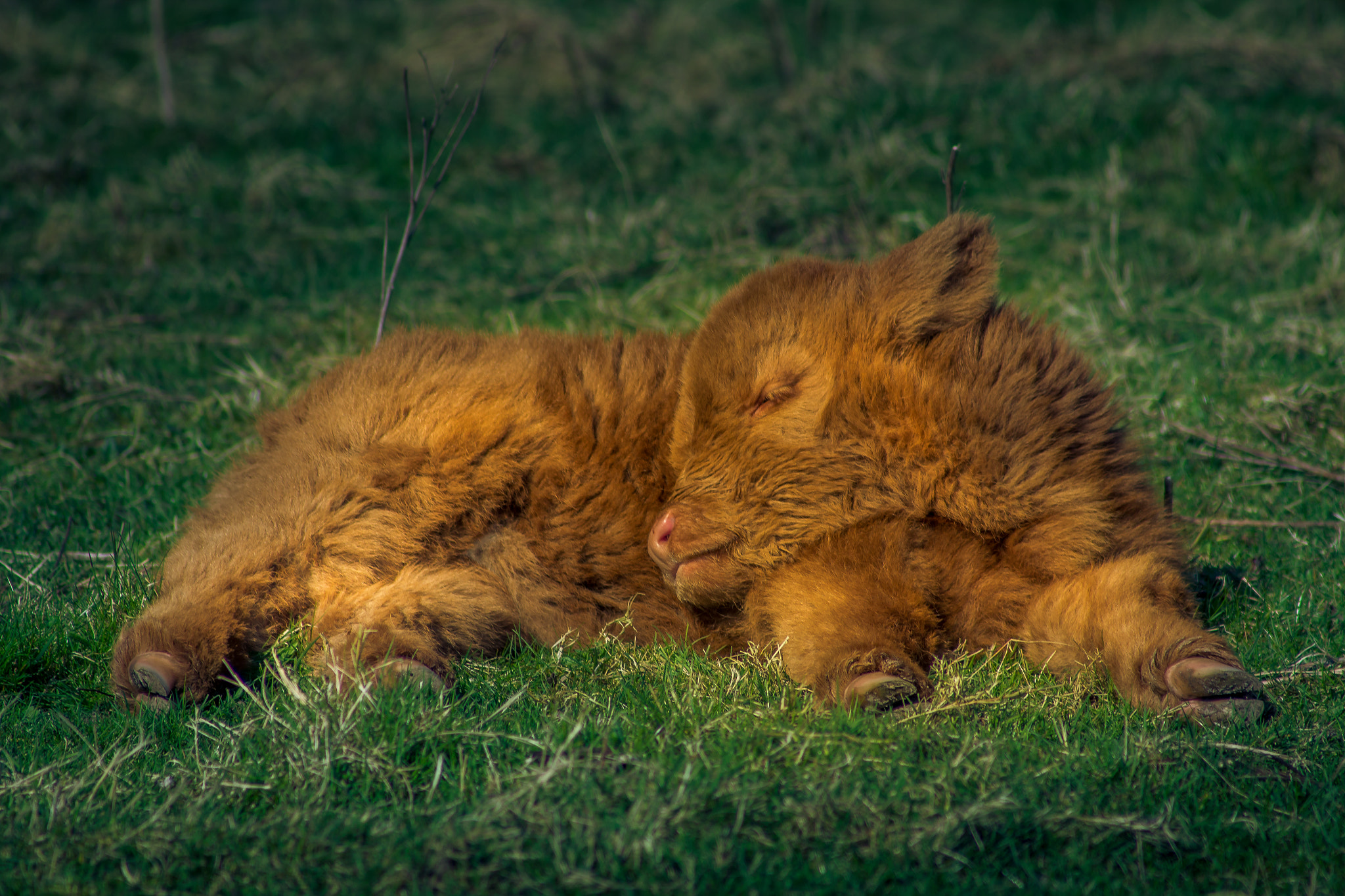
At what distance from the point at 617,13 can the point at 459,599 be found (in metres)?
9.95

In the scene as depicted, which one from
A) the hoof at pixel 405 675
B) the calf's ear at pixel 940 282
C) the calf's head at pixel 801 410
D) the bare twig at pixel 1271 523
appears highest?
the calf's ear at pixel 940 282

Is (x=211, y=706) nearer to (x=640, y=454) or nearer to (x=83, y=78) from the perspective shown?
(x=640, y=454)

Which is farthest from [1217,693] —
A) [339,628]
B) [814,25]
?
[814,25]

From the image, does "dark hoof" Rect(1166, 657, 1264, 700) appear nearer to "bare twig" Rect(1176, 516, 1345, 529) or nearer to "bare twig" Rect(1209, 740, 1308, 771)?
"bare twig" Rect(1209, 740, 1308, 771)

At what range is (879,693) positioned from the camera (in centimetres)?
296

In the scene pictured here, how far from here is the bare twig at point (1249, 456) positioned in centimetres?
457

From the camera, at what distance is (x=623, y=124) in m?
8.89

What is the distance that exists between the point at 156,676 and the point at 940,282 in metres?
2.61

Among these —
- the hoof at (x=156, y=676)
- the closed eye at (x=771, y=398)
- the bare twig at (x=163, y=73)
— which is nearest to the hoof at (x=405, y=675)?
the hoof at (x=156, y=676)

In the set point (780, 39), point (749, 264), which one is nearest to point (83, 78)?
point (780, 39)

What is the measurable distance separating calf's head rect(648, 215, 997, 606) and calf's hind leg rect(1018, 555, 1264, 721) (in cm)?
62

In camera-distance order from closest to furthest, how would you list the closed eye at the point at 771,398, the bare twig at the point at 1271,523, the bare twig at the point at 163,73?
the closed eye at the point at 771,398 < the bare twig at the point at 1271,523 < the bare twig at the point at 163,73

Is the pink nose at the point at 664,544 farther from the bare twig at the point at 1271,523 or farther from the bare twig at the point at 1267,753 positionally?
the bare twig at the point at 1271,523

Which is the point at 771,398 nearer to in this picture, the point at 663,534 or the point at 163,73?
the point at 663,534
